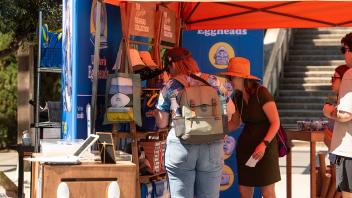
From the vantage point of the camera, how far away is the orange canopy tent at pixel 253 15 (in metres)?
8.52

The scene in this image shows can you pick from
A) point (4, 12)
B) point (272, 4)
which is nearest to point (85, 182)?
point (272, 4)

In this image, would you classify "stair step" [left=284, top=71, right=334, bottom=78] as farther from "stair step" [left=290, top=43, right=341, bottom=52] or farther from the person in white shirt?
the person in white shirt

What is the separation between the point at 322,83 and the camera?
1794cm

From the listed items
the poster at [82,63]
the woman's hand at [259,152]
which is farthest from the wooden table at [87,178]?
the woman's hand at [259,152]

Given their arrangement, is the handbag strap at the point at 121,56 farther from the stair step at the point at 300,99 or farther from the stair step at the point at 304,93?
the stair step at the point at 304,93

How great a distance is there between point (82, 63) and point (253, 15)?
2.93 metres

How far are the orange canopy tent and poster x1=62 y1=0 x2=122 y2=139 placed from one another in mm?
1883

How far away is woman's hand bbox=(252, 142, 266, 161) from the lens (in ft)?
22.4

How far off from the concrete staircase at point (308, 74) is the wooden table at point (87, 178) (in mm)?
11514

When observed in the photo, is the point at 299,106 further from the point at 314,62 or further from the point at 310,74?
the point at 314,62

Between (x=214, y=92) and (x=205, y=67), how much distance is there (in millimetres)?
2837

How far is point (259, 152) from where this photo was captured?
269 inches

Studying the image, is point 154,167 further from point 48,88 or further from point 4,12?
point 48,88

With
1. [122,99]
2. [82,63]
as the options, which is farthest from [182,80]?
[82,63]
